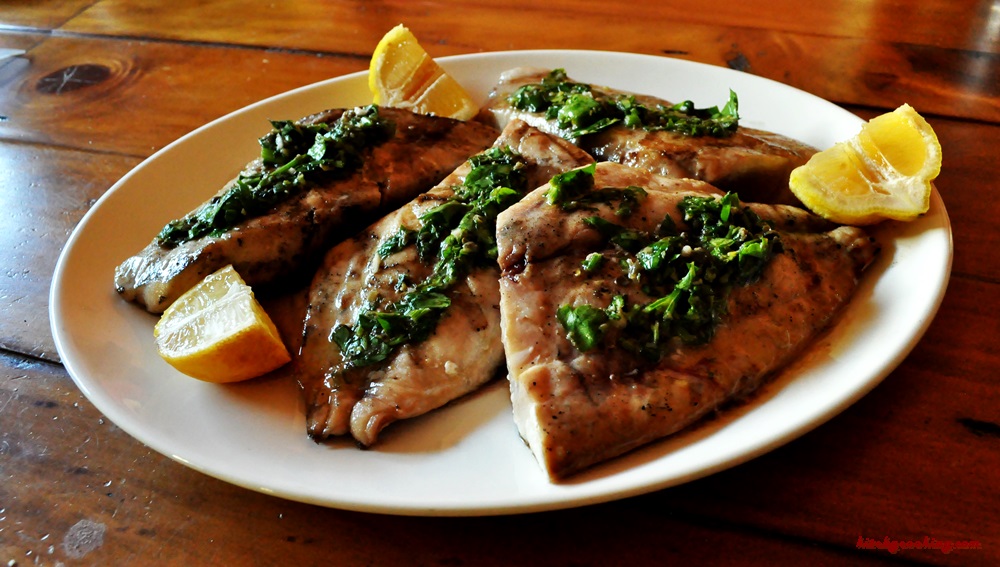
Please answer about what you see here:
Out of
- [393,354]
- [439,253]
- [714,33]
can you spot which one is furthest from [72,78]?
[714,33]

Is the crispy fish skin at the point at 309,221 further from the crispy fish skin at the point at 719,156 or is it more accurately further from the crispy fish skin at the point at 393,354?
the crispy fish skin at the point at 719,156

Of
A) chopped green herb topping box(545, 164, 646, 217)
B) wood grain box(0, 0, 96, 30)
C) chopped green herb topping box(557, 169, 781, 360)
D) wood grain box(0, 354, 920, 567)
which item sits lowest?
wood grain box(0, 354, 920, 567)

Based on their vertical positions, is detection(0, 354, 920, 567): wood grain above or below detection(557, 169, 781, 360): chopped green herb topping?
below

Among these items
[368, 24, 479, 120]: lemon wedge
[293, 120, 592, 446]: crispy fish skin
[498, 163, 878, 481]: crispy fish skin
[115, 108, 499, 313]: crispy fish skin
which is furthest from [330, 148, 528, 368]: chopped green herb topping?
[368, 24, 479, 120]: lemon wedge

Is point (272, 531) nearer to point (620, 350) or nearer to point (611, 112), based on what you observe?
point (620, 350)

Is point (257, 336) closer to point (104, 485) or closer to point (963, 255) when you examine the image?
point (104, 485)

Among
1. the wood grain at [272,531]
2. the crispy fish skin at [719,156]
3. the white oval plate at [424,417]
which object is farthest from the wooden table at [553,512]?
the crispy fish skin at [719,156]

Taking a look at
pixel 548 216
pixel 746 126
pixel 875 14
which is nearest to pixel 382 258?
pixel 548 216

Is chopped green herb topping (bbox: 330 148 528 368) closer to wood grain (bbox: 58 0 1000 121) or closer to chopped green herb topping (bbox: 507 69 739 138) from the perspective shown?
chopped green herb topping (bbox: 507 69 739 138)
